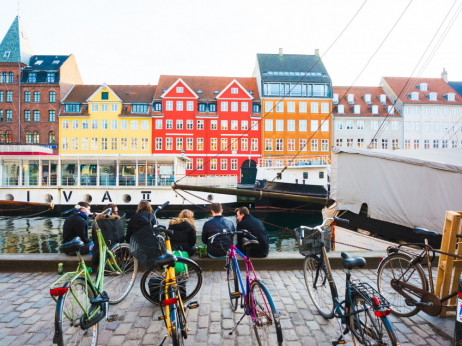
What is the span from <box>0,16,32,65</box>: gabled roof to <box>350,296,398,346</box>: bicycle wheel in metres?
48.9

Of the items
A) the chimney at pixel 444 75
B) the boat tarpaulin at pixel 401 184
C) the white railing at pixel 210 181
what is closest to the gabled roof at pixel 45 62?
the white railing at pixel 210 181

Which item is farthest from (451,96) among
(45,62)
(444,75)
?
(45,62)

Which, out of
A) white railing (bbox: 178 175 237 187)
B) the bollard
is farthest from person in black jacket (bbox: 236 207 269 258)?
white railing (bbox: 178 175 237 187)

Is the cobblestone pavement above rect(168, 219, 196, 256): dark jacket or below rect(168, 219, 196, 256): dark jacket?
below

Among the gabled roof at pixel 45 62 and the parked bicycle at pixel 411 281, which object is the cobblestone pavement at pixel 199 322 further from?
the gabled roof at pixel 45 62

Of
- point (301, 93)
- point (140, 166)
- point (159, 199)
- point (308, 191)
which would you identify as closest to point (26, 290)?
point (159, 199)

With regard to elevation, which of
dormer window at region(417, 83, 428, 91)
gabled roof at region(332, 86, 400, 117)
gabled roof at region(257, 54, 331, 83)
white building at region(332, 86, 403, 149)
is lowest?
white building at region(332, 86, 403, 149)

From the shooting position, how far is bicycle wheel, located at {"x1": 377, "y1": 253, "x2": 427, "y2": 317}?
342 cm

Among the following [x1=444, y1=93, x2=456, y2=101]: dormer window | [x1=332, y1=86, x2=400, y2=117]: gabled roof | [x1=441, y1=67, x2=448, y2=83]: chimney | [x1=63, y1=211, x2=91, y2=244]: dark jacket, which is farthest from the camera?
[x1=441, y1=67, x2=448, y2=83]: chimney

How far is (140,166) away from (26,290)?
20.2m

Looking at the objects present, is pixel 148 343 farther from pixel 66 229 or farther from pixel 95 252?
pixel 66 229

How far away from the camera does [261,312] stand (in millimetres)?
2738

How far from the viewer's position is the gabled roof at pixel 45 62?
1582 inches

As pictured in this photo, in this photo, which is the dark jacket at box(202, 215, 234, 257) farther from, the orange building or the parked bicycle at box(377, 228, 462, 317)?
the orange building
